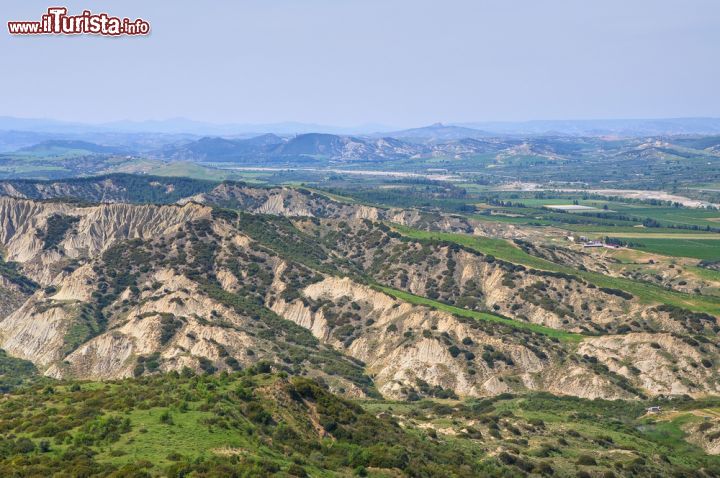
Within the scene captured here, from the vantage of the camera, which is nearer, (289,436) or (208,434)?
(208,434)

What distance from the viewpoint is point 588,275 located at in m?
160

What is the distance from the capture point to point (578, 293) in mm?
146375

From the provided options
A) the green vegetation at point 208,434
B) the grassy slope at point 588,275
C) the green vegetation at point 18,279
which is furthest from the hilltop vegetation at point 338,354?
the grassy slope at point 588,275

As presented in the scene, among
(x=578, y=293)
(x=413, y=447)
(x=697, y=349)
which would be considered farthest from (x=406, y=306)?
(x=413, y=447)

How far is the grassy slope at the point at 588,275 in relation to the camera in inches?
5591

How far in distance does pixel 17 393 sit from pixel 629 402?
263 feet

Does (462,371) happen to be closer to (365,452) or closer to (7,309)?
(365,452)

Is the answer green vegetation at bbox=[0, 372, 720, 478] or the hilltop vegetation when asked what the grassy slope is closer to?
the hilltop vegetation

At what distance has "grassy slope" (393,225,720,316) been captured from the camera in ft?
466

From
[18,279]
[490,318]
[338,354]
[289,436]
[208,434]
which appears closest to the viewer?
[208,434]

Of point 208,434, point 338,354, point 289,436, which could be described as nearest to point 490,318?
point 338,354

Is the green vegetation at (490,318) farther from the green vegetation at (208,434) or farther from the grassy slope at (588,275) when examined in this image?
the green vegetation at (208,434)

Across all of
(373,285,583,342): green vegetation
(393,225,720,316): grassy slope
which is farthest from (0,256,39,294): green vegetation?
(393,225,720,316): grassy slope

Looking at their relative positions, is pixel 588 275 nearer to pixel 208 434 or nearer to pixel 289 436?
pixel 289 436
